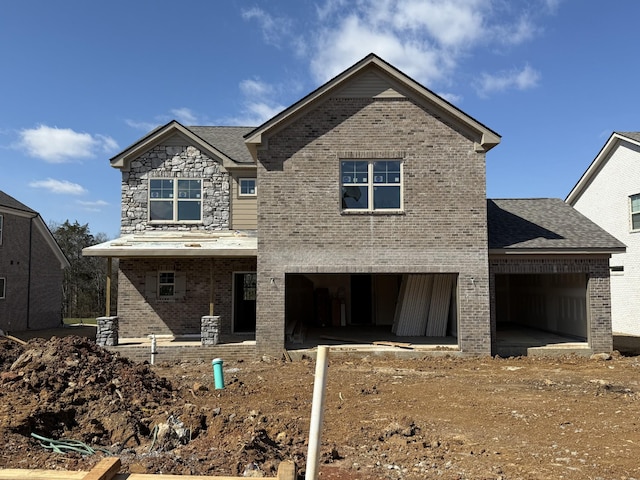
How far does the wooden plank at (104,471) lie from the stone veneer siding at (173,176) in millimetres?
13961

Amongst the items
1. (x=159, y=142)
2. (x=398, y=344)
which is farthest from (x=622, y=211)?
(x=159, y=142)

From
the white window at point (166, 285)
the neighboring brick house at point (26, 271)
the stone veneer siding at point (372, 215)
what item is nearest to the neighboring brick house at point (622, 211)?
the stone veneer siding at point (372, 215)

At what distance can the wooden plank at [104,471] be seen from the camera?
3121mm

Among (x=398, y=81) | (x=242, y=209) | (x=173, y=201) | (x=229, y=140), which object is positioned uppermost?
(x=398, y=81)

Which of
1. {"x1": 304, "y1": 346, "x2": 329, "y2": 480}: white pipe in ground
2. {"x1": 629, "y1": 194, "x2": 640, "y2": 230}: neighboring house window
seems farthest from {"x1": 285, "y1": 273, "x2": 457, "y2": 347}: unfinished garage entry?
{"x1": 304, "y1": 346, "x2": 329, "y2": 480}: white pipe in ground

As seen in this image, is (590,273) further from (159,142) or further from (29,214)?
(29,214)

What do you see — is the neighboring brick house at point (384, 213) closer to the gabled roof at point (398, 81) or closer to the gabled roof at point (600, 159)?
the gabled roof at point (398, 81)

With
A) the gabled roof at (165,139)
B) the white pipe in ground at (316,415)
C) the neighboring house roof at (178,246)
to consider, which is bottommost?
the white pipe in ground at (316,415)

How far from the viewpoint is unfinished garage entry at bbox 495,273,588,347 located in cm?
1560

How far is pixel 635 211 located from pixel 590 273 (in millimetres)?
8894

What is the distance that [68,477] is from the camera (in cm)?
320

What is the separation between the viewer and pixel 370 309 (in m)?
20.1

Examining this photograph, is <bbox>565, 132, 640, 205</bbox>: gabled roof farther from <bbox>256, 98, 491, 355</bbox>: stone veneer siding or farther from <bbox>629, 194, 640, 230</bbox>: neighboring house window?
<bbox>256, 98, 491, 355</bbox>: stone veneer siding

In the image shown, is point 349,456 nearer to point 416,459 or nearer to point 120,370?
point 416,459
